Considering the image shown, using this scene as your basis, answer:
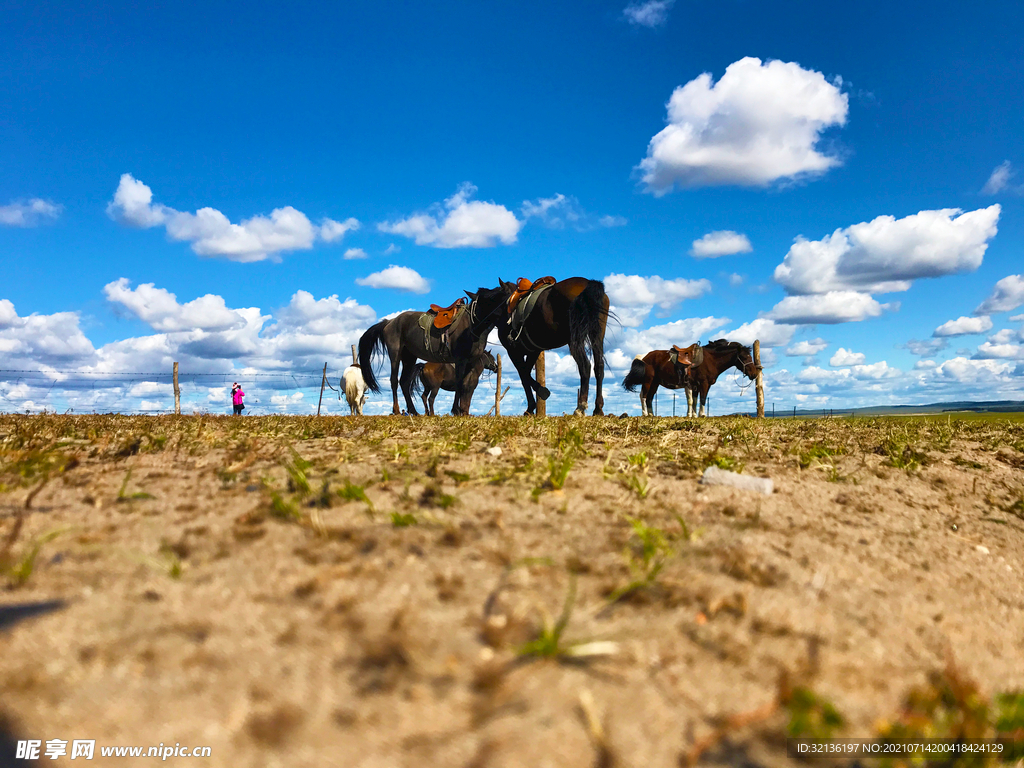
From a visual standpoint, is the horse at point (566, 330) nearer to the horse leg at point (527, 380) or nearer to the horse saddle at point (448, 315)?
the horse leg at point (527, 380)

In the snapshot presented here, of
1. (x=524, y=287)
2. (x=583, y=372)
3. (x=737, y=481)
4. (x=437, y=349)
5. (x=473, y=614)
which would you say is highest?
(x=524, y=287)

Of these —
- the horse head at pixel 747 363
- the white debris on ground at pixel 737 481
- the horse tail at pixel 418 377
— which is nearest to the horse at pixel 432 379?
the horse tail at pixel 418 377

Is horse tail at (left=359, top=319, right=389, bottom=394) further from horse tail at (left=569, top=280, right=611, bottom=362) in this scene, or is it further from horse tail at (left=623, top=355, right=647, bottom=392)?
horse tail at (left=623, top=355, right=647, bottom=392)

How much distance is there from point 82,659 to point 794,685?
1642 mm

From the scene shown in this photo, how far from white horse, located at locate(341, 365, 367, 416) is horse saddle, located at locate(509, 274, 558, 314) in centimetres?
938

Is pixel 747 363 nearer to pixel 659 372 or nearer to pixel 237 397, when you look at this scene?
pixel 659 372

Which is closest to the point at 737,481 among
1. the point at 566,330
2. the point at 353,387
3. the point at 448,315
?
the point at 566,330

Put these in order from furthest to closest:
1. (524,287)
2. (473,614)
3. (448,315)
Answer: (448,315)
(524,287)
(473,614)

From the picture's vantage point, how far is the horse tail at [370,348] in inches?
597

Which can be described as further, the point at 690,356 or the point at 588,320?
the point at 690,356

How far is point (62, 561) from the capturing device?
68.1 inches

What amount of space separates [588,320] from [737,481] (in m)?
7.69

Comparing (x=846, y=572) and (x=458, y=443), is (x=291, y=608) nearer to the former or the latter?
(x=846, y=572)

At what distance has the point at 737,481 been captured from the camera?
3.02 m
